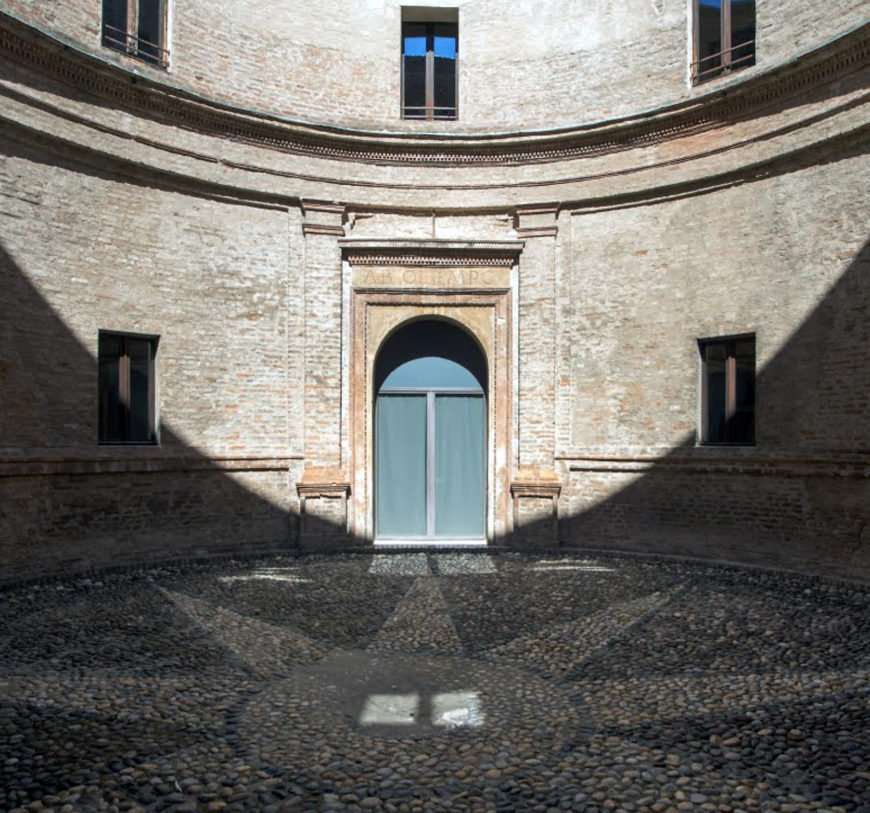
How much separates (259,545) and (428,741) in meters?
7.14

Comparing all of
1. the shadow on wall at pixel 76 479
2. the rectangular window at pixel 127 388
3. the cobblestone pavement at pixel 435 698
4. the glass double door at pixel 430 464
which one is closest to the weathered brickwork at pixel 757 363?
the cobblestone pavement at pixel 435 698

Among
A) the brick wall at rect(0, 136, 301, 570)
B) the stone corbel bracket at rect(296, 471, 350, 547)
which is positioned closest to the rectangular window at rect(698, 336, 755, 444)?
the stone corbel bracket at rect(296, 471, 350, 547)

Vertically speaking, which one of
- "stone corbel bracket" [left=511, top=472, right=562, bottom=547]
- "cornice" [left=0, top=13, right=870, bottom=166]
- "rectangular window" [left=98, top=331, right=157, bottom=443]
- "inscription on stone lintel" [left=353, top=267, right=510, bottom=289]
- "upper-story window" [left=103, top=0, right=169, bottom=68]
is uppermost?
"upper-story window" [left=103, top=0, right=169, bottom=68]

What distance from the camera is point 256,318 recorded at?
36.6ft

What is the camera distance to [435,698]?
520 centimetres

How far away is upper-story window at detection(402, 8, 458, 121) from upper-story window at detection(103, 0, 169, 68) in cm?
374

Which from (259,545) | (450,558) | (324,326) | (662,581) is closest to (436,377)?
(324,326)

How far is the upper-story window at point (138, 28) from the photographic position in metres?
10.4

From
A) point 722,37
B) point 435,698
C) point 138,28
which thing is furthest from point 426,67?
point 435,698

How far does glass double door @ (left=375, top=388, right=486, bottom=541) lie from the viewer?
494 inches

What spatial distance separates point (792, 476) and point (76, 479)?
8984 mm

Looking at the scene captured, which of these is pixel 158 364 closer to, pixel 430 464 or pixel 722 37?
pixel 430 464

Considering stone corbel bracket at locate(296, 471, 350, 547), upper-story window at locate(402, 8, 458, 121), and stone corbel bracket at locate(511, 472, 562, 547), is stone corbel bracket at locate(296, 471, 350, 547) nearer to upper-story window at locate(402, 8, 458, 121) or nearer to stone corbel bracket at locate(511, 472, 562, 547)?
stone corbel bracket at locate(511, 472, 562, 547)

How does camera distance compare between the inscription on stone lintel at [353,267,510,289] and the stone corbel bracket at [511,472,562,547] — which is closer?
the stone corbel bracket at [511,472,562,547]
